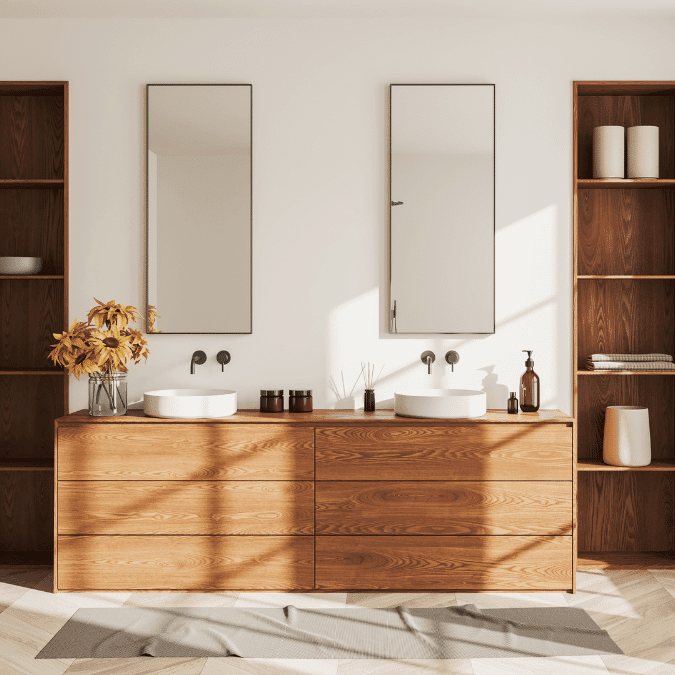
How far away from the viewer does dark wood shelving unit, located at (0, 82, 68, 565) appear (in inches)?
131

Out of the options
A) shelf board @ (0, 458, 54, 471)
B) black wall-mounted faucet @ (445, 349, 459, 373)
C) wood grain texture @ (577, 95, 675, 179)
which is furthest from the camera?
wood grain texture @ (577, 95, 675, 179)

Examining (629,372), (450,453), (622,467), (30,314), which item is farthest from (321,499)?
(30,314)

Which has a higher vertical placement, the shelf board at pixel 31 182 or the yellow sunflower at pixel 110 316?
the shelf board at pixel 31 182

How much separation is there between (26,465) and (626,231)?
308cm

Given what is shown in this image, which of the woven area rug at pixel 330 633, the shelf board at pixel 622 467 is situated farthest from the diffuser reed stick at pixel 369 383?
the shelf board at pixel 622 467

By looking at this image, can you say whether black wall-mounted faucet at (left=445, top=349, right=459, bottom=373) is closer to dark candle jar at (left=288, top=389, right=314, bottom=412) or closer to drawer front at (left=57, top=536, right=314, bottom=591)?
dark candle jar at (left=288, top=389, right=314, bottom=412)

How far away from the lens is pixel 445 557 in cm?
283

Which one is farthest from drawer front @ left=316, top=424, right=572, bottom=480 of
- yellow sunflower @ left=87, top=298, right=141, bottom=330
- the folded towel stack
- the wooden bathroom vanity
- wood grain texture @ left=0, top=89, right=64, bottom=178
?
wood grain texture @ left=0, top=89, right=64, bottom=178

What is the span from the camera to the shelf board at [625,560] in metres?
3.15

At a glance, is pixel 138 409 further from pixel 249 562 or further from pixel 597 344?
pixel 597 344

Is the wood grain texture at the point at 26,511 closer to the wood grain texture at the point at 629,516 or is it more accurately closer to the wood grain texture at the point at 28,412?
the wood grain texture at the point at 28,412

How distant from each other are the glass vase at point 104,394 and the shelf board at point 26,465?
0.41 metres

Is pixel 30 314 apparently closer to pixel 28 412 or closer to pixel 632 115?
pixel 28 412

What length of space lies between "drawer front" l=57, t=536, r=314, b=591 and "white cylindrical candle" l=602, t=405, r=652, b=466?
1.47 meters
